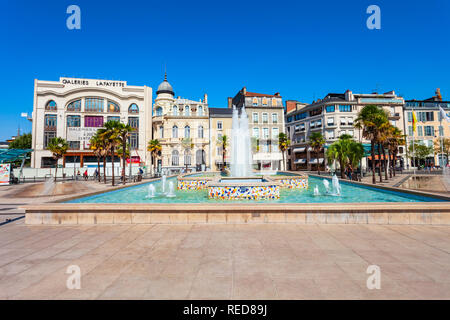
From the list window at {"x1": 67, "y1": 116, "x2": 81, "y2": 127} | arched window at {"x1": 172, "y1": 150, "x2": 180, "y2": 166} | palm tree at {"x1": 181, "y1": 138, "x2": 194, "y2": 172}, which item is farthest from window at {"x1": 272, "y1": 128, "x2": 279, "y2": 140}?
window at {"x1": 67, "y1": 116, "x2": 81, "y2": 127}

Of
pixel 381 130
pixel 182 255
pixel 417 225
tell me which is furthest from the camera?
pixel 381 130

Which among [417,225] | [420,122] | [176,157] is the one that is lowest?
[417,225]

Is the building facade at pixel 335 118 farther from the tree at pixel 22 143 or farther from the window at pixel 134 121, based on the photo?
the tree at pixel 22 143

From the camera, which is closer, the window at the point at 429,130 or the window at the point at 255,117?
the window at the point at 429,130

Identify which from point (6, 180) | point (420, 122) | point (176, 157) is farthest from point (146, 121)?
point (420, 122)

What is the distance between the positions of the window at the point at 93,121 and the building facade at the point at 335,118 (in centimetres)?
4548

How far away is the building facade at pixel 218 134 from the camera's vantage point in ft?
160

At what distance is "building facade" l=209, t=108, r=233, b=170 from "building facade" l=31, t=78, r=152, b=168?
47.1 feet

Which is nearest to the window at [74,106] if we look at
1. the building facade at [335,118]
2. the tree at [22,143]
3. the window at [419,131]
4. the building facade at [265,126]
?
the tree at [22,143]

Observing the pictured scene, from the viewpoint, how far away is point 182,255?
4.67 metres

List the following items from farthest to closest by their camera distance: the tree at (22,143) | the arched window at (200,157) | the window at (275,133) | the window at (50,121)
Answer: the tree at (22,143)
the window at (275,133)
the arched window at (200,157)
the window at (50,121)

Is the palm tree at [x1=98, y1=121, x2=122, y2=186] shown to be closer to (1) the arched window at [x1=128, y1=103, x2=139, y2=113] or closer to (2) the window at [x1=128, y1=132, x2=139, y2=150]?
(2) the window at [x1=128, y1=132, x2=139, y2=150]

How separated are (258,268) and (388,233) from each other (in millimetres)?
4478
